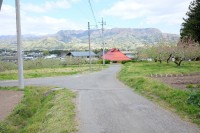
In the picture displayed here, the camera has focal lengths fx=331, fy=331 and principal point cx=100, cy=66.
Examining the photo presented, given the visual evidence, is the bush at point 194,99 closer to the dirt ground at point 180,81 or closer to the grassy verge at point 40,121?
the grassy verge at point 40,121

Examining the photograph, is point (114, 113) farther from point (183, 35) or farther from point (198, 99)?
point (183, 35)

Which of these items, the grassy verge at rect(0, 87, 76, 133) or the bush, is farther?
the bush

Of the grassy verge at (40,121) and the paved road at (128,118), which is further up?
the paved road at (128,118)

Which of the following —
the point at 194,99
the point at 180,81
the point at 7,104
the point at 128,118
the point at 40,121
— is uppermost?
the point at 194,99

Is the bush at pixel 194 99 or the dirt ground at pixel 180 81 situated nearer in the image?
the bush at pixel 194 99

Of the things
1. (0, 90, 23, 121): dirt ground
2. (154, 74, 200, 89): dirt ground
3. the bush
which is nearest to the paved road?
the bush

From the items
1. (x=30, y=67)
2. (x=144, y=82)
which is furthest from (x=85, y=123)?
(x=30, y=67)

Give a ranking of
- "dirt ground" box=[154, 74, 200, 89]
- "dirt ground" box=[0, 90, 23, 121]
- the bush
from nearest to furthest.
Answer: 1. the bush
2. "dirt ground" box=[0, 90, 23, 121]
3. "dirt ground" box=[154, 74, 200, 89]

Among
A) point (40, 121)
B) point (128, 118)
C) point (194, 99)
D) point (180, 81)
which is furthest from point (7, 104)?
point (180, 81)

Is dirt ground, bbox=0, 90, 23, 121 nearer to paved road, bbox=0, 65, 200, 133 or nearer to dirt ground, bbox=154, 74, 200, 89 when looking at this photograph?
paved road, bbox=0, 65, 200, 133

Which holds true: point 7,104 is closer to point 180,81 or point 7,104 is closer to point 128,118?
point 128,118

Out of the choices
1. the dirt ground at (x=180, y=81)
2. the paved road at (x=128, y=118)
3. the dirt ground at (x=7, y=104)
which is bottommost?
the dirt ground at (x=7, y=104)

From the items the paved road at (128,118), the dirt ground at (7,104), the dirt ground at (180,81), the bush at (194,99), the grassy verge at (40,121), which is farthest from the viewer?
the dirt ground at (180,81)

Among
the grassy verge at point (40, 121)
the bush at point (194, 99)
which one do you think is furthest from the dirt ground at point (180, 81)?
the grassy verge at point (40, 121)
